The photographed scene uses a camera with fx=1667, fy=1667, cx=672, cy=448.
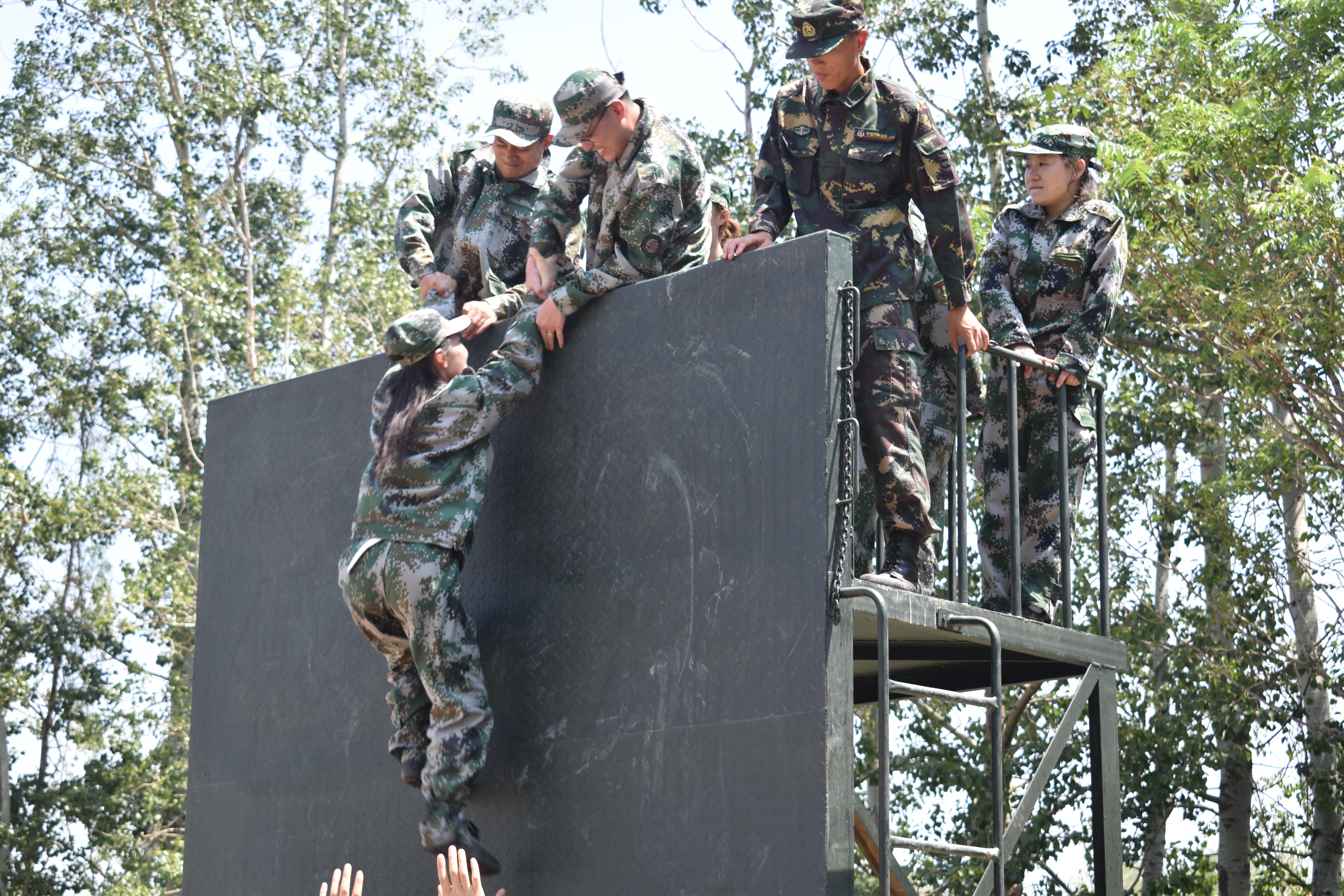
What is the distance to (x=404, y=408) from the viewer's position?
17.0 feet

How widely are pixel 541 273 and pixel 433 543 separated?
3.48ft

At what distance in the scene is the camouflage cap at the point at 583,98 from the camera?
5094 millimetres

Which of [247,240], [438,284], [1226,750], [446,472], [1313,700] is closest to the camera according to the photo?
[446,472]

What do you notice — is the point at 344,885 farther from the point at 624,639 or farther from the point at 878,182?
the point at 878,182

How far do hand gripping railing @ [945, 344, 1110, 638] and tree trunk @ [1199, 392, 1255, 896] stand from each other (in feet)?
26.7

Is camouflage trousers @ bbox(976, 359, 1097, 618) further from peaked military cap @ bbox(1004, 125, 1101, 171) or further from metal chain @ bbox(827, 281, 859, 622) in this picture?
metal chain @ bbox(827, 281, 859, 622)

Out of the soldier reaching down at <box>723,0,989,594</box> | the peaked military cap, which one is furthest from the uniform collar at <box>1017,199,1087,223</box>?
the soldier reaching down at <box>723,0,989,594</box>

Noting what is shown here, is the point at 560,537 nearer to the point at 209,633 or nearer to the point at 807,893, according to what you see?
the point at 807,893

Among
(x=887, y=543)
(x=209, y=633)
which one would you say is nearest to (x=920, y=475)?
(x=887, y=543)

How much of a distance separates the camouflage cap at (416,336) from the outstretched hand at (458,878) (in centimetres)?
151

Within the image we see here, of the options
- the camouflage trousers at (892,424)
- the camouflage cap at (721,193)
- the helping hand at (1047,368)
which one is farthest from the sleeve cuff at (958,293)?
the camouflage cap at (721,193)

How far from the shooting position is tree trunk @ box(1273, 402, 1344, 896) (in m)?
13.1

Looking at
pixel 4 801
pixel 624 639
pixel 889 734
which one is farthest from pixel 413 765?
pixel 4 801

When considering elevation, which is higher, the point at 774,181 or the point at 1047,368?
the point at 774,181
